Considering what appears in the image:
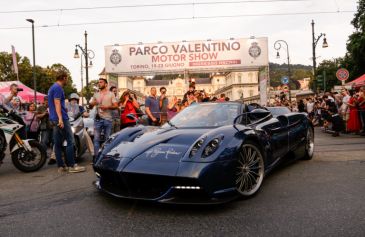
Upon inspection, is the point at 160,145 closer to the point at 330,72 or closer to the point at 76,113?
the point at 76,113

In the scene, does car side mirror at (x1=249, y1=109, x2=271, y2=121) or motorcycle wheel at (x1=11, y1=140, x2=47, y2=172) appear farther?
motorcycle wheel at (x1=11, y1=140, x2=47, y2=172)

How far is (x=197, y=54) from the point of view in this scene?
20.5m

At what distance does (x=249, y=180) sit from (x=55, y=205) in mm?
2187

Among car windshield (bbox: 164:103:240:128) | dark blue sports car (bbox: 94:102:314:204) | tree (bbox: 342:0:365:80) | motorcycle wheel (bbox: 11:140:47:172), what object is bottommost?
motorcycle wheel (bbox: 11:140:47:172)

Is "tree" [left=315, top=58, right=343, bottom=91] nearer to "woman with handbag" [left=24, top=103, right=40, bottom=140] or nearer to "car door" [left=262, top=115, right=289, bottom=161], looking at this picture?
"woman with handbag" [left=24, top=103, right=40, bottom=140]

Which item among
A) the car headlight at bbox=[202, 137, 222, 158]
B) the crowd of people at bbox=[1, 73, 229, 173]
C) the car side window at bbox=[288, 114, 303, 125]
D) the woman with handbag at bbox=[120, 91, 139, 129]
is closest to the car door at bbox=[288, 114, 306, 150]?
the car side window at bbox=[288, 114, 303, 125]

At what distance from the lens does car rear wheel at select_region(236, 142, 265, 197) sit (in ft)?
12.4

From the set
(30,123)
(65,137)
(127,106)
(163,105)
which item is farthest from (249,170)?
(30,123)

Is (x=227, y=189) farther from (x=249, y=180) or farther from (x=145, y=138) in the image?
(x=145, y=138)

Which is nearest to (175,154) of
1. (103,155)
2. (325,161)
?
(103,155)

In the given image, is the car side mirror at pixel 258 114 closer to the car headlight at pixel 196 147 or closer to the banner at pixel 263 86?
the car headlight at pixel 196 147

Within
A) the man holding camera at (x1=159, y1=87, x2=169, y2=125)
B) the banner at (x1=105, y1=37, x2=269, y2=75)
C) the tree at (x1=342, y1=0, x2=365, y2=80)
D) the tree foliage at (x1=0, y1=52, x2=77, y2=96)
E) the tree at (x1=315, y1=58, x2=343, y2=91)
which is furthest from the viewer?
the tree at (x1=315, y1=58, x2=343, y2=91)

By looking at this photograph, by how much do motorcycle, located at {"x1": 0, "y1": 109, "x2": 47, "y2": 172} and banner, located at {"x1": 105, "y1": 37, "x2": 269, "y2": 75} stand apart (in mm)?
14384

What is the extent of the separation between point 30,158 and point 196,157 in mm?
4180
